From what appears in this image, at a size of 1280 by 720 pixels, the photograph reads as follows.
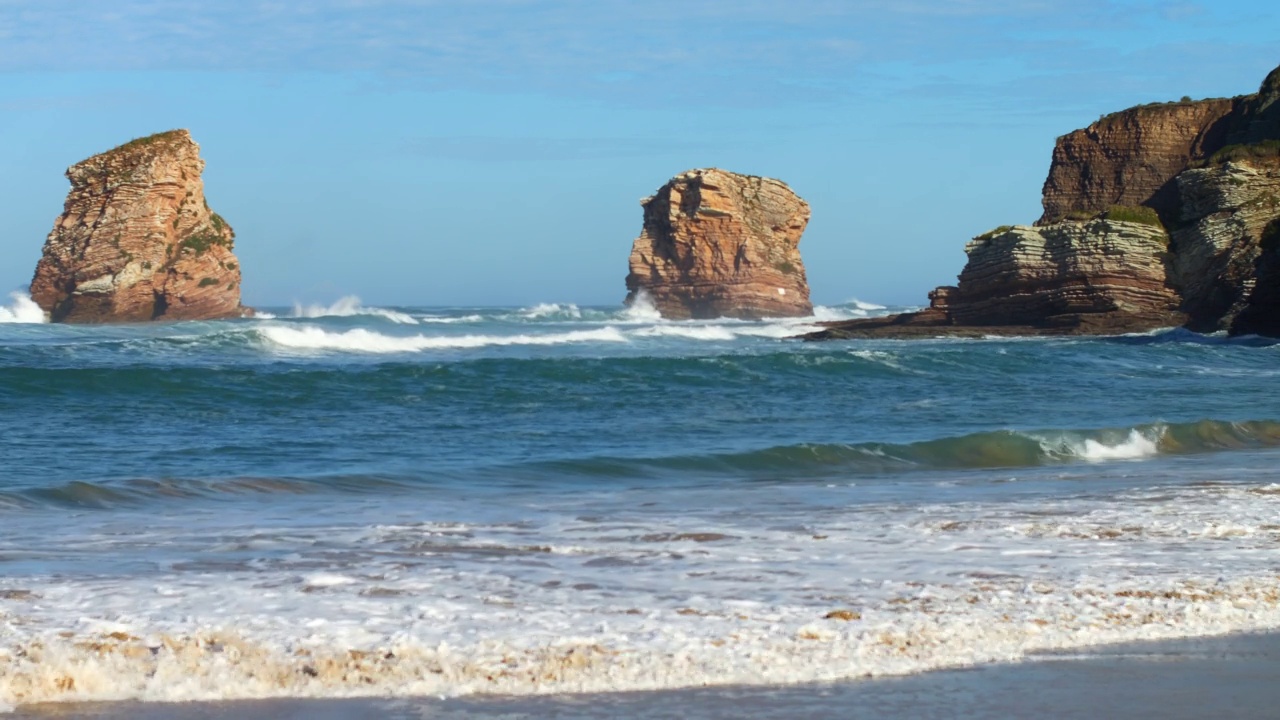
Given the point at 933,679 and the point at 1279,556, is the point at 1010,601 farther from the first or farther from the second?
the point at 1279,556

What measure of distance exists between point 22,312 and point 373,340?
24699 millimetres

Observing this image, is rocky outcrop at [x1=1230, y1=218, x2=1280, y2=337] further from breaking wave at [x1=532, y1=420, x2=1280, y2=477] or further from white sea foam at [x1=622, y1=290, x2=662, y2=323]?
white sea foam at [x1=622, y1=290, x2=662, y2=323]

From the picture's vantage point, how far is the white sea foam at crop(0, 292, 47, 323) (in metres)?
52.6

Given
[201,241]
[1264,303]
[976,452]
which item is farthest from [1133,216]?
[201,241]

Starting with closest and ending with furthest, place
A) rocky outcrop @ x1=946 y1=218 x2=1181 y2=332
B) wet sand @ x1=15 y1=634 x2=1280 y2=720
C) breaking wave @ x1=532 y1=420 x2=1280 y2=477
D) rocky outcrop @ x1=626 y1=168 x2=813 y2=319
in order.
Result: wet sand @ x1=15 y1=634 x2=1280 y2=720
breaking wave @ x1=532 y1=420 x2=1280 y2=477
rocky outcrop @ x1=946 y1=218 x2=1181 y2=332
rocky outcrop @ x1=626 y1=168 x2=813 y2=319

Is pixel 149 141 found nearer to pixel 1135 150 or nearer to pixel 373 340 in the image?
pixel 373 340

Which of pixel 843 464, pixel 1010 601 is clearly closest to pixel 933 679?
pixel 1010 601

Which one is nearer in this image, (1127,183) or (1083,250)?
(1083,250)

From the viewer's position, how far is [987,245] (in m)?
41.0

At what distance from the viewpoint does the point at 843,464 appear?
13.0m

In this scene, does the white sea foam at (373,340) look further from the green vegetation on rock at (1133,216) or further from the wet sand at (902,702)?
the wet sand at (902,702)

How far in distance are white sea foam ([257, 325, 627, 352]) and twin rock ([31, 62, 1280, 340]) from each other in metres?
9.64

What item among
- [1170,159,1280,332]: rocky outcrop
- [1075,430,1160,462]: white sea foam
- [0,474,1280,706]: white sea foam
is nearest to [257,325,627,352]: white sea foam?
[1170,159,1280,332]: rocky outcrop

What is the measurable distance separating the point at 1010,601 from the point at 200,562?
423cm
